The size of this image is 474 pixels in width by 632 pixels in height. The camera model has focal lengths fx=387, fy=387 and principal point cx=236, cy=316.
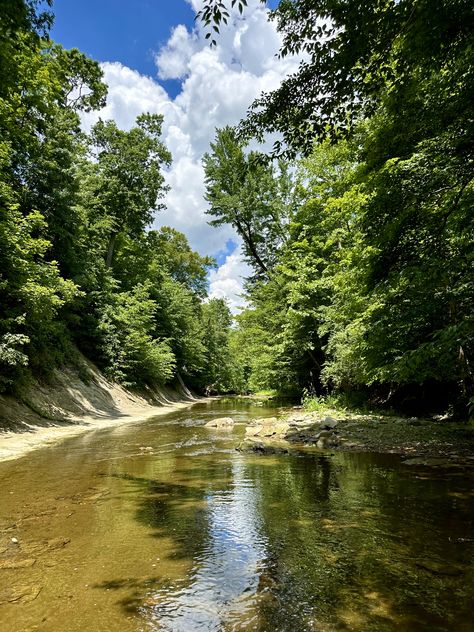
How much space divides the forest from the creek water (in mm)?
2342

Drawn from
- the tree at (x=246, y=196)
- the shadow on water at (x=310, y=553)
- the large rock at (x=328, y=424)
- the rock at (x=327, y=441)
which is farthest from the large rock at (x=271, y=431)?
the tree at (x=246, y=196)

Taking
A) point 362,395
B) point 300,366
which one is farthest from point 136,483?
point 300,366

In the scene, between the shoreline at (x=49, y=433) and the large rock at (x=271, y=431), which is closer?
the shoreline at (x=49, y=433)

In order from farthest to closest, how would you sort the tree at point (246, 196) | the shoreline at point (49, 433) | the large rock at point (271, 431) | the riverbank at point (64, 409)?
the tree at point (246, 196) → the large rock at point (271, 431) → the riverbank at point (64, 409) → the shoreline at point (49, 433)

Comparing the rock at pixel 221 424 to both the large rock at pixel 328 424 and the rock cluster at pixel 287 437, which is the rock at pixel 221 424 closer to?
the rock cluster at pixel 287 437

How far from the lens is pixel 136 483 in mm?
7465

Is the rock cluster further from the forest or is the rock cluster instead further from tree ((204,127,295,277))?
tree ((204,127,295,277))

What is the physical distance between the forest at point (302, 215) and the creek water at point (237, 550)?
92.2 inches

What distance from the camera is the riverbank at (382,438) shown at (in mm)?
9370

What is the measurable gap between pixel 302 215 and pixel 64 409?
18.8 m

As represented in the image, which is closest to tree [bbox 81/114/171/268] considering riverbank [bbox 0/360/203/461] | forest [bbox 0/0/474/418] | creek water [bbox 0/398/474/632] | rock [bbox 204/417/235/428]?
forest [bbox 0/0/474/418]

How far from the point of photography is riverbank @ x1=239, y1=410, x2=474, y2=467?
9.37 meters

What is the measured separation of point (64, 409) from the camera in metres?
17.9

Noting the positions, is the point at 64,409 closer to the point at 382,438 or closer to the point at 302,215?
the point at 382,438
